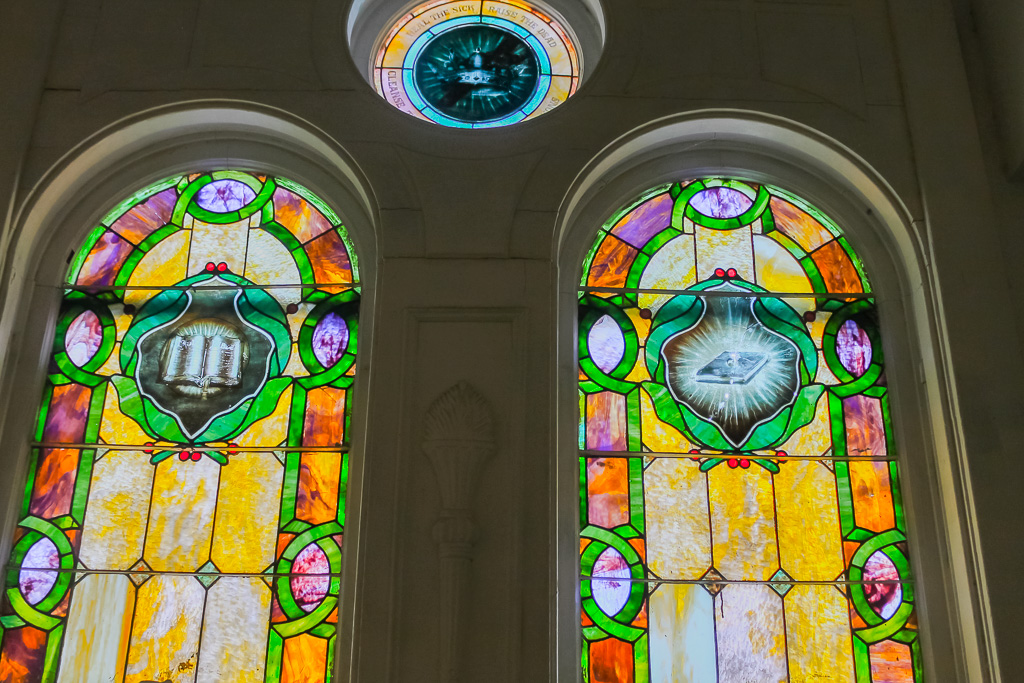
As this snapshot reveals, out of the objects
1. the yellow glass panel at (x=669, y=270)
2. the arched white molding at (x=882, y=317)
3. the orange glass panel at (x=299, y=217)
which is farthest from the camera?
the orange glass panel at (x=299, y=217)

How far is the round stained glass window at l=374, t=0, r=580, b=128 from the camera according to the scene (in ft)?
13.9

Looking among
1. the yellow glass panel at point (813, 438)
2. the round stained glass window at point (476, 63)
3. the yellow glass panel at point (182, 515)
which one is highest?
the round stained glass window at point (476, 63)

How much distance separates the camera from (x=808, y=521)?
3600 millimetres

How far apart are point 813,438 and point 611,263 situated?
0.98 m

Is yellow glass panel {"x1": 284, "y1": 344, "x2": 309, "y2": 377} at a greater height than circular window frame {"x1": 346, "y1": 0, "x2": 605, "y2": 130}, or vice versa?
circular window frame {"x1": 346, "y1": 0, "x2": 605, "y2": 130}

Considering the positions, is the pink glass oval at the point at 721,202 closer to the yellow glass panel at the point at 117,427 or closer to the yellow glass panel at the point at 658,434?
the yellow glass panel at the point at 658,434

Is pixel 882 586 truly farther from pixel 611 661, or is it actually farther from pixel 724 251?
pixel 724 251

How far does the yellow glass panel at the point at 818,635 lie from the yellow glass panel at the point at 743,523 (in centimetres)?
15

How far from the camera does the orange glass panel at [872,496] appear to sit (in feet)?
11.8


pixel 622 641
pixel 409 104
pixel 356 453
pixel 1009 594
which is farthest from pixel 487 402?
pixel 1009 594

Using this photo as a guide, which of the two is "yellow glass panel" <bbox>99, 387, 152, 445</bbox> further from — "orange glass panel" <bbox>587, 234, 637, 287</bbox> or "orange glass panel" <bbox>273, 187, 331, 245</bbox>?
"orange glass panel" <bbox>587, 234, 637, 287</bbox>

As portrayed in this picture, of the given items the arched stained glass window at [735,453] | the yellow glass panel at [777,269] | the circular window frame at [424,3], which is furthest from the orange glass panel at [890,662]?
the circular window frame at [424,3]

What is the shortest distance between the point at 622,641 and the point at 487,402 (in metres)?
0.90

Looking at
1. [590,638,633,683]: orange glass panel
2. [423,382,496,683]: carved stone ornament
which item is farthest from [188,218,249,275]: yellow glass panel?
[590,638,633,683]: orange glass panel
